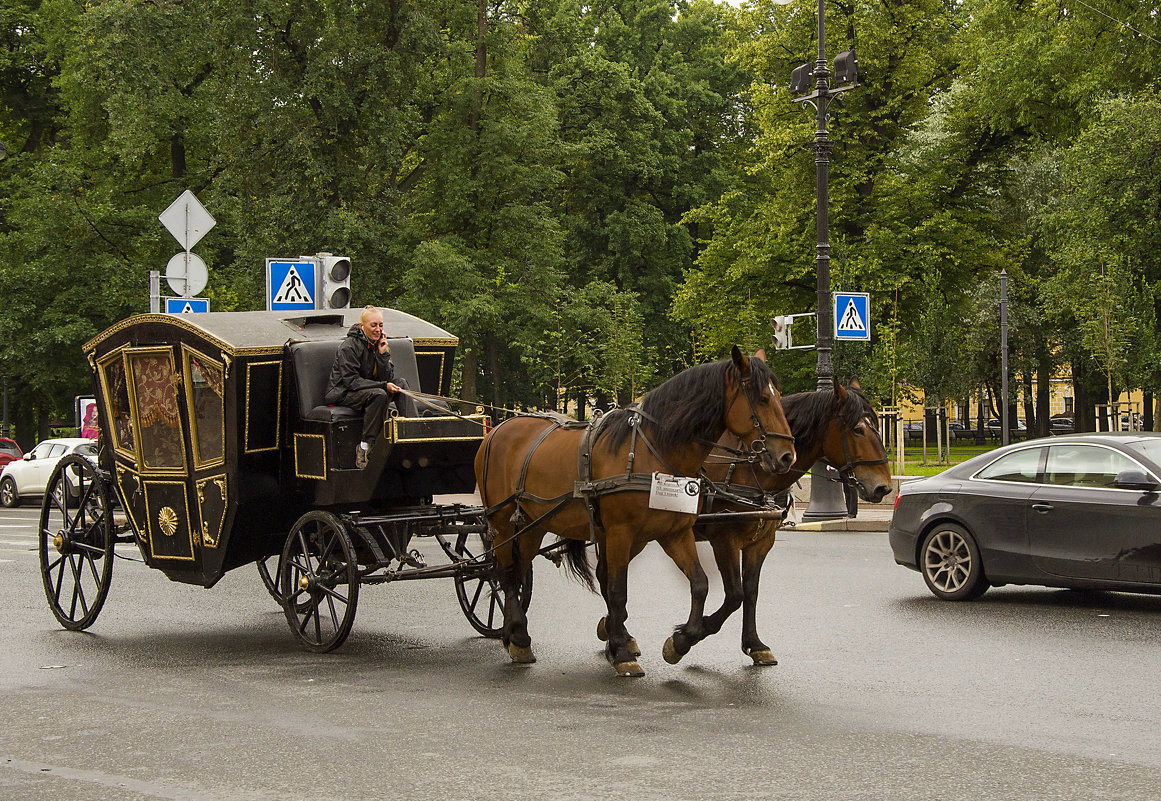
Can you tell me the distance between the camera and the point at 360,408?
9477mm

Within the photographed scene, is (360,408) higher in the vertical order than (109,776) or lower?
higher

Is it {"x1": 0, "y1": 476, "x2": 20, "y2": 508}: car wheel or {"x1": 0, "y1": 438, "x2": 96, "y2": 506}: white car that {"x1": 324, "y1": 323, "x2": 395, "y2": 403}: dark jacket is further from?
Answer: {"x1": 0, "y1": 476, "x2": 20, "y2": 508}: car wheel

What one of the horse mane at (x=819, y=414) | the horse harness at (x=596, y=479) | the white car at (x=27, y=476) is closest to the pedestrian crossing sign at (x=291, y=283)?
the horse harness at (x=596, y=479)

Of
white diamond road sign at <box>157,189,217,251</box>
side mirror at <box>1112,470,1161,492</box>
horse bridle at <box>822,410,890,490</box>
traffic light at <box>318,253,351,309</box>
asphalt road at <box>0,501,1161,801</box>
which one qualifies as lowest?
asphalt road at <box>0,501,1161,801</box>

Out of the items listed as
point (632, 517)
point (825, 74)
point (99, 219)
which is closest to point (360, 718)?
point (632, 517)

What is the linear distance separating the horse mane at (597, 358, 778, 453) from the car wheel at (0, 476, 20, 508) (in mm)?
26177

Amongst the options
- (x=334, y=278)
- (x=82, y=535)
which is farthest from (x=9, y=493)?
(x=82, y=535)

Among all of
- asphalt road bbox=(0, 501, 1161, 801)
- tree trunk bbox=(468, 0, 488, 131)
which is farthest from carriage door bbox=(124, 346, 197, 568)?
tree trunk bbox=(468, 0, 488, 131)

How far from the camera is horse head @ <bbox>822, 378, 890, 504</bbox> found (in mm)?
9547

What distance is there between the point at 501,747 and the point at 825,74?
1549 centimetres

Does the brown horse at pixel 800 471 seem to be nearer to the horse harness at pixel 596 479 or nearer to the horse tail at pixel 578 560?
the horse harness at pixel 596 479

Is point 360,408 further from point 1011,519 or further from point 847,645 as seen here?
point 1011,519

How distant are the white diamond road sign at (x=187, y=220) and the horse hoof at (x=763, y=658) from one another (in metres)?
10.8

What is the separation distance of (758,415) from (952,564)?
4.24m
